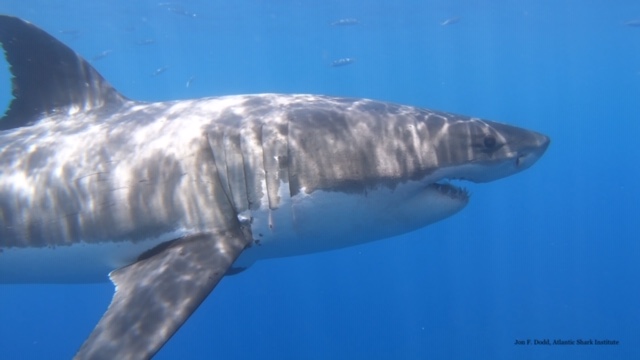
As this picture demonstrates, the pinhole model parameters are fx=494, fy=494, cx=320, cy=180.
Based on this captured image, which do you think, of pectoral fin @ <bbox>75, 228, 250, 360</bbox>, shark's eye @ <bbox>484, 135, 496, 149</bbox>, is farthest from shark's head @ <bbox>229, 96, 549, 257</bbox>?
pectoral fin @ <bbox>75, 228, 250, 360</bbox>

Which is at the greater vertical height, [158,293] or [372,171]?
[372,171]

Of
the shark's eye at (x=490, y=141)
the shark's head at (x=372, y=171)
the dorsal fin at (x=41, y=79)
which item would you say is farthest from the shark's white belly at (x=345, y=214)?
the dorsal fin at (x=41, y=79)

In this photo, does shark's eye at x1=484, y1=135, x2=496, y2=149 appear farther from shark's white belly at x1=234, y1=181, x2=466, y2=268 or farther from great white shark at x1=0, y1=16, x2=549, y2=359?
shark's white belly at x1=234, y1=181, x2=466, y2=268

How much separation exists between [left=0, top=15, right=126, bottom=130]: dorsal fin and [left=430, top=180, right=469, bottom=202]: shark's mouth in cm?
331

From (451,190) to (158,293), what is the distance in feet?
7.47

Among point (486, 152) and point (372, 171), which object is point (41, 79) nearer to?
A: point (372, 171)

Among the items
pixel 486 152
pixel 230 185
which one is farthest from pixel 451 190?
pixel 230 185

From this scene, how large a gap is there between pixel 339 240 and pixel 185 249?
122 centimetres

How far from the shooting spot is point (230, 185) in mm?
3777

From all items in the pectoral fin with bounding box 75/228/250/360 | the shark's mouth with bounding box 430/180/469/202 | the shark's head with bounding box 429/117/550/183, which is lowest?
the pectoral fin with bounding box 75/228/250/360

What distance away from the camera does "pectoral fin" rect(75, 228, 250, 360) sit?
2.89m

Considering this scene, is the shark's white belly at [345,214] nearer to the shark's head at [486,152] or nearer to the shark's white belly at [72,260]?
the shark's head at [486,152]

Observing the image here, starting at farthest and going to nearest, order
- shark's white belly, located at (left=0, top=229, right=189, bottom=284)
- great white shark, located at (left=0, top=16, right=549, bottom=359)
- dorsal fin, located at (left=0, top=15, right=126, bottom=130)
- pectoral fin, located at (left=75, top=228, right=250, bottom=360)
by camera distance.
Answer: dorsal fin, located at (left=0, top=15, right=126, bottom=130), shark's white belly, located at (left=0, top=229, right=189, bottom=284), great white shark, located at (left=0, top=16, right=549, bottom=359), pectoral fin, located at (left=75, top=228, right=250, bottom=360)

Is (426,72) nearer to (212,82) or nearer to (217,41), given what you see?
(212,82)
